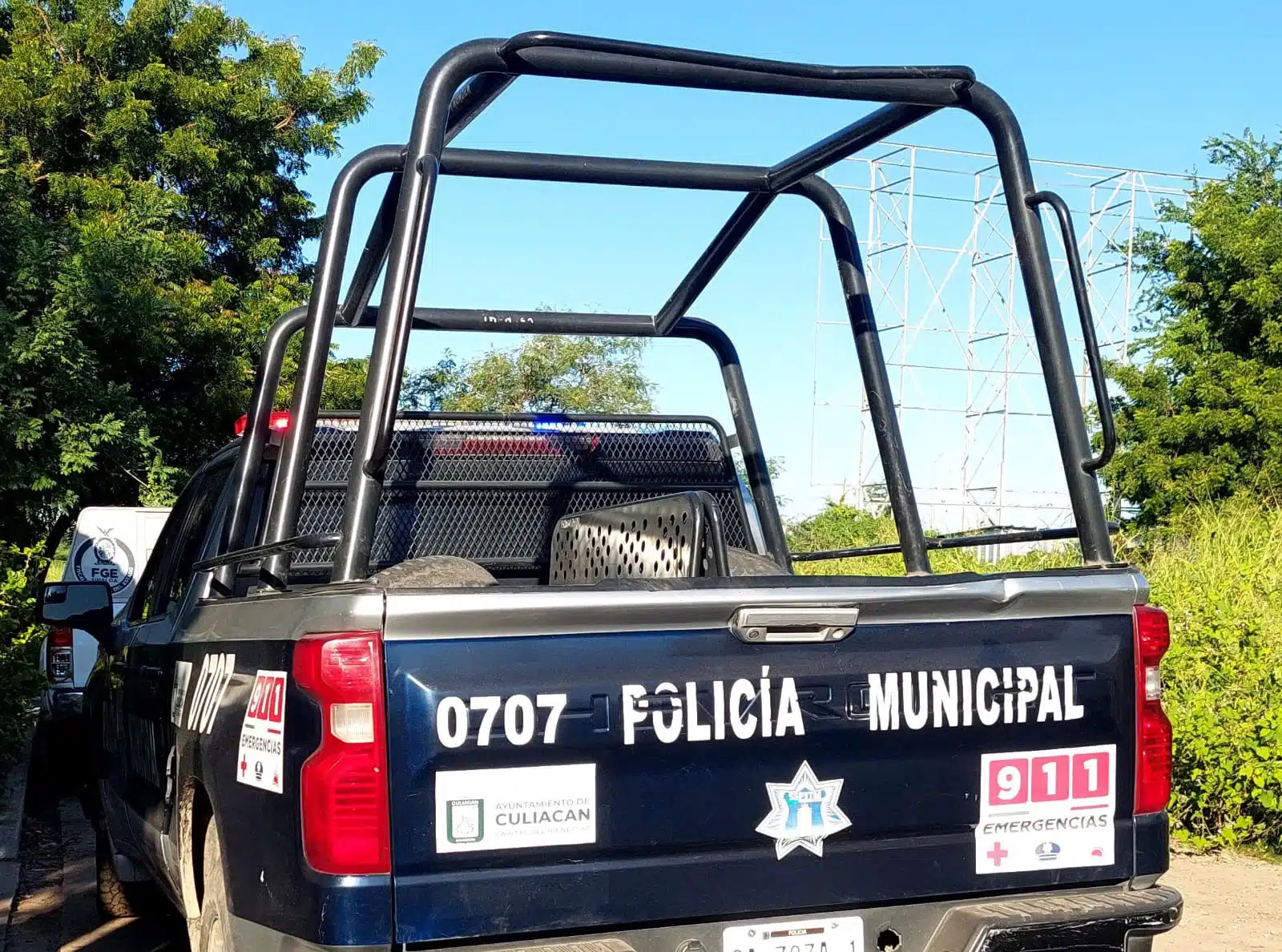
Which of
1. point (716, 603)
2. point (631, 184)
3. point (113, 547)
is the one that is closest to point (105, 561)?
point (113, 547)

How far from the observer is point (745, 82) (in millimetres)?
3691

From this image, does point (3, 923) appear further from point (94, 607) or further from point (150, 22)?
point (150, 22)

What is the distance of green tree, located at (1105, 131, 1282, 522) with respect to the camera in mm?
18984

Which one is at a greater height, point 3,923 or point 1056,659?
point 1056,659

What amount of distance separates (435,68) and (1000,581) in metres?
1.79

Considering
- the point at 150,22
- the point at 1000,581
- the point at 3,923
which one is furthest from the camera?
the point at 150,22

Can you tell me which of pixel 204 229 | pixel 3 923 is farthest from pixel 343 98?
pixel 3 923

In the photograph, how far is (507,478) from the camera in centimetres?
556

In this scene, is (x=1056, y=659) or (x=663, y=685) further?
(x=1056, y=659)

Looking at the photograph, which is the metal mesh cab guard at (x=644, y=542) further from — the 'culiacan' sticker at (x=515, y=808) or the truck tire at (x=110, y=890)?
the truck tire at (x=110, y=890)

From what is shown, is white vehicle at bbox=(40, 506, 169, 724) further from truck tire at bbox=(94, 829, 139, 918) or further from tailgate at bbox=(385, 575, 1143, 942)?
tailgate at bbox=(385, 575, 1143, 942)

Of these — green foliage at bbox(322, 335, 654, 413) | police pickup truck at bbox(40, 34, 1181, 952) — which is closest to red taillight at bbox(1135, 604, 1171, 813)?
police pickup truck at bbox(40, 34, 1181, 952)

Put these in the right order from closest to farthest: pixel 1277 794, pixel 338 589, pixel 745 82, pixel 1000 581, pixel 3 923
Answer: pixel 338 589
pixel 1000 581
pixel 745 82
pixel 3 923
pixel 1277 794

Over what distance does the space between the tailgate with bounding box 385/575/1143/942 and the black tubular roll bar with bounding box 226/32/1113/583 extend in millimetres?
463
